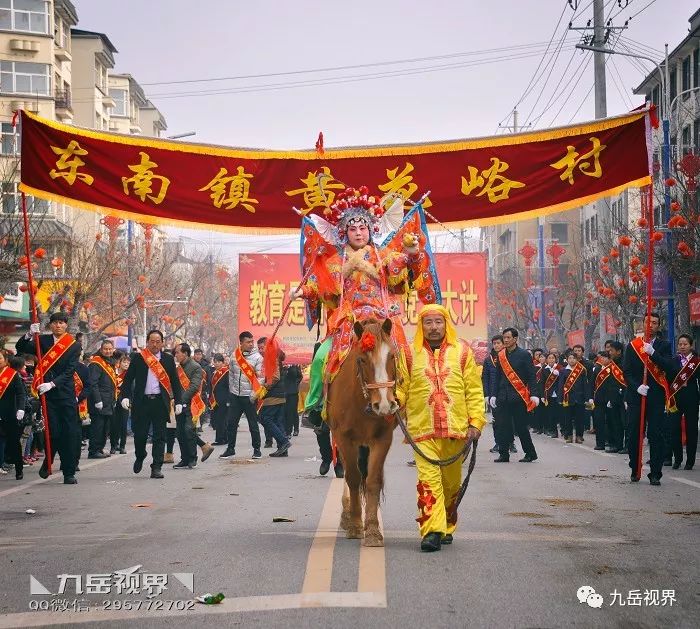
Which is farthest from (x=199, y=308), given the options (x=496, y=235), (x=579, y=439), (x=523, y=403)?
(x=523, y=403)

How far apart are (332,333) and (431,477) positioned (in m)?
1.86

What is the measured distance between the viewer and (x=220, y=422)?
2502cm

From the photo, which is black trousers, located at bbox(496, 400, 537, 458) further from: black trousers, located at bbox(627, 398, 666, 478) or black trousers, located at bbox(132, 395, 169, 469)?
black trousers, located at bbox(132, 395, 169, 469)

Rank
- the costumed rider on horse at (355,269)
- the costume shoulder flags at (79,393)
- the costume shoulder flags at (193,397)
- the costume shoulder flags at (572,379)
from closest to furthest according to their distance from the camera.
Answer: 1. the costumed rider on horse at (355,269)
2. the costume shoulder flags at (193,397)
3. the costume shoulder flags at (79,393)
4. the costume shoulder flags at (572,379)

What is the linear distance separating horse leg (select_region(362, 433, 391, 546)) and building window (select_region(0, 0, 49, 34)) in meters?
53.9

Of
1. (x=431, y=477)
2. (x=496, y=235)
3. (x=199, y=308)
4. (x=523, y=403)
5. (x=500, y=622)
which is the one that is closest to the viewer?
(x=500, y=622)

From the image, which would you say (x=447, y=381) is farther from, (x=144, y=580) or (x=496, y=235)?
(x=496, y=235)

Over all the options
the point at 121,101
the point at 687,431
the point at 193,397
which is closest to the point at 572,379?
the point at 687,431

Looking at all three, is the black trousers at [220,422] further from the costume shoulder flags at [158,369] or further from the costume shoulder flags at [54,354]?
the costume shoulder flags at [54,354]

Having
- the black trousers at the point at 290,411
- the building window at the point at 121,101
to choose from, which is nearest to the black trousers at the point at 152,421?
the black trousers at the point at 290,411

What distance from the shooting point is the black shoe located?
8.44 metres

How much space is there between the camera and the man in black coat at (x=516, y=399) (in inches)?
718

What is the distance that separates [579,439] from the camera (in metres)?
24.6

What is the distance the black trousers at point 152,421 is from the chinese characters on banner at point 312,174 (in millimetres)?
4146
